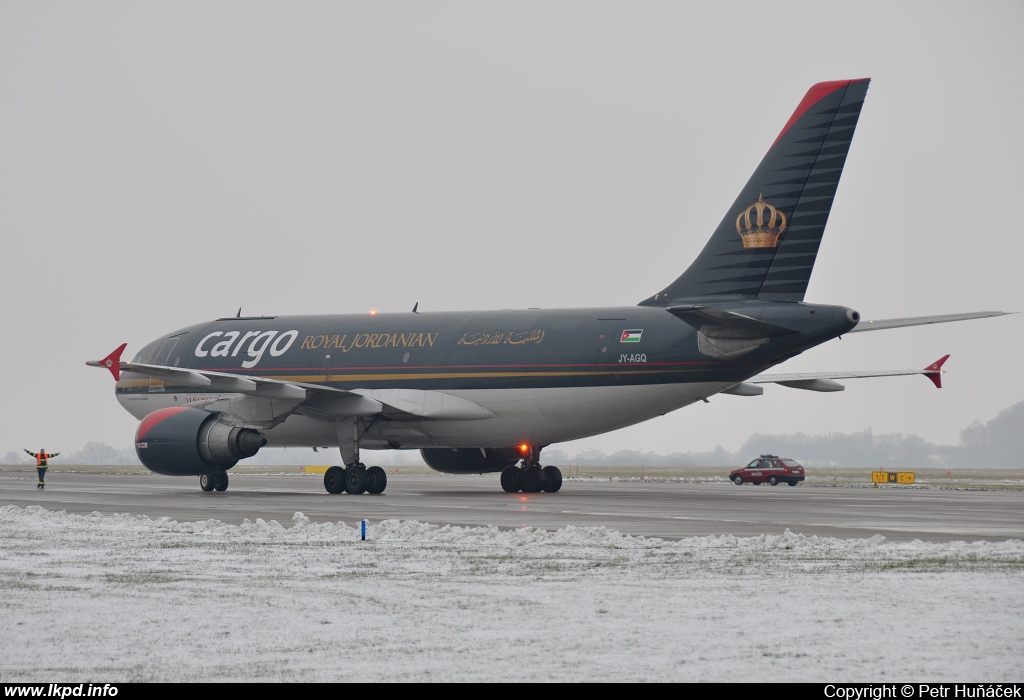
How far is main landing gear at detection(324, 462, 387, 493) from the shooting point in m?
31.7

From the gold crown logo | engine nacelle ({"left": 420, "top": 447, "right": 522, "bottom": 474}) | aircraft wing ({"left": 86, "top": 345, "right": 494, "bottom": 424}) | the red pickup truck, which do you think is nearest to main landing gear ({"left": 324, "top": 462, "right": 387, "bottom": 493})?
aircraft wing ({"left": 86, "top": 345, "right": 494, "bottom": 424})

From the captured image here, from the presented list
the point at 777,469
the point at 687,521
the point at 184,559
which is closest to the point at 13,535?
the point at 184,559

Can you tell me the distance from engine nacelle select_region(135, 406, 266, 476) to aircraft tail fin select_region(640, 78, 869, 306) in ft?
44.0

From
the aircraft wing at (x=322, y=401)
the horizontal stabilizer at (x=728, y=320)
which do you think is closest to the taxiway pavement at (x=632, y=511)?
the aircraft wing at (x=322, y=401)

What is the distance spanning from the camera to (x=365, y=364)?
33594 mm

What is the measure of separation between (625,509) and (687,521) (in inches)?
153

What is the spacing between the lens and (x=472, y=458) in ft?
118

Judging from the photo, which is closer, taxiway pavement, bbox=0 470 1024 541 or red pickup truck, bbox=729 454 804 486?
taxiway pavement, bbox=0 470 1024 541

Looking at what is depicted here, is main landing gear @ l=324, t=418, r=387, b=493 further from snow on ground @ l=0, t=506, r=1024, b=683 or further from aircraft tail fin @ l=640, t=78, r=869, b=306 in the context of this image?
snow on ground @ l=0, t=506, r=1024, b=683

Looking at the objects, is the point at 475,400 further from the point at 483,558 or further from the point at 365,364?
the point at 483,558

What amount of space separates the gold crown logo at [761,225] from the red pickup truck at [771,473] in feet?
68.4

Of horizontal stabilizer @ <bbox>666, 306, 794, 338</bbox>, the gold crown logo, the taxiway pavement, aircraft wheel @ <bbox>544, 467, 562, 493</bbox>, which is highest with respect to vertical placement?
the gold crown logo

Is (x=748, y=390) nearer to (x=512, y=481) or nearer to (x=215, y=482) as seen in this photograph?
(x=512, y=481)

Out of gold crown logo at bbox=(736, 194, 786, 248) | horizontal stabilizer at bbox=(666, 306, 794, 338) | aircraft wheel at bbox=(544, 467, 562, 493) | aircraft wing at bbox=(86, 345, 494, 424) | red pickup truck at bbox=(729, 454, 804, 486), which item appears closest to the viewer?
horizontal stabilizer at bbox=(666, 306, 794, 338)
